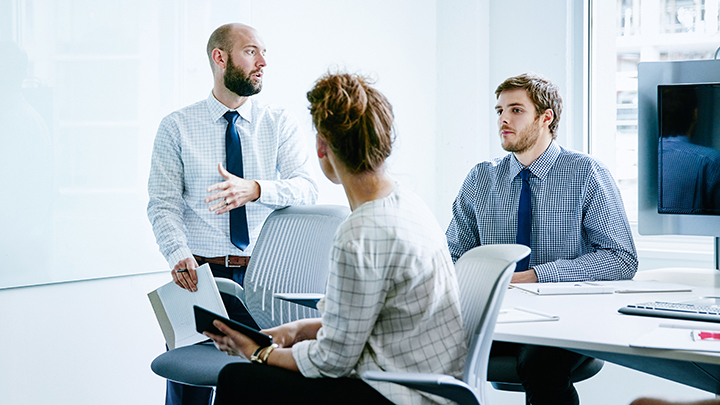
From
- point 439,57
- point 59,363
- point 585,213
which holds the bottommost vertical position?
point 59,363

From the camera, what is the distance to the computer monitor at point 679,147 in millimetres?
1877

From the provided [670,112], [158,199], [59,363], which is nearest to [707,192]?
[670,112]

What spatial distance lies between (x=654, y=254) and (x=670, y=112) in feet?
5.14

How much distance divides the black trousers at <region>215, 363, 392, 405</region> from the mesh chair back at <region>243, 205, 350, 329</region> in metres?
0.65

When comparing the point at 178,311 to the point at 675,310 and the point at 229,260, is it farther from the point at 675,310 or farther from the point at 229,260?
the point at 675,310

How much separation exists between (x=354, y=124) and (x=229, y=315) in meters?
1.14

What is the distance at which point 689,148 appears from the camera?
1.90 meters

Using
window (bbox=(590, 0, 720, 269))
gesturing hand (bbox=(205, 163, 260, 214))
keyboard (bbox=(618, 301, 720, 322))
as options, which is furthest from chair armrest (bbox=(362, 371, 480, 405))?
window (bbox=(590, 0, 720, 269))

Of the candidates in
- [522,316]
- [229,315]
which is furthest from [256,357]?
[229,315]

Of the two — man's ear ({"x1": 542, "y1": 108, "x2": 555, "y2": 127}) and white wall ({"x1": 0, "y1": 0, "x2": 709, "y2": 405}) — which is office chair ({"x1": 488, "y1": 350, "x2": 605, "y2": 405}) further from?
man's ear ({"x1": 542, "y1": 108, "x2": 555, "y2": 127})

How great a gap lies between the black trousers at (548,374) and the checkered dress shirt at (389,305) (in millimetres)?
628

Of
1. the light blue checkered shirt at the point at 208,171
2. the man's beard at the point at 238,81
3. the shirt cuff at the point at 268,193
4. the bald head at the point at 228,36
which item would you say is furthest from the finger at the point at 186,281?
the bald head at the point at 228,36

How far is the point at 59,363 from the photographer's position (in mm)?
2369

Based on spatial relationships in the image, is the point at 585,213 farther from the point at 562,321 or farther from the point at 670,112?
the point at 562,321
